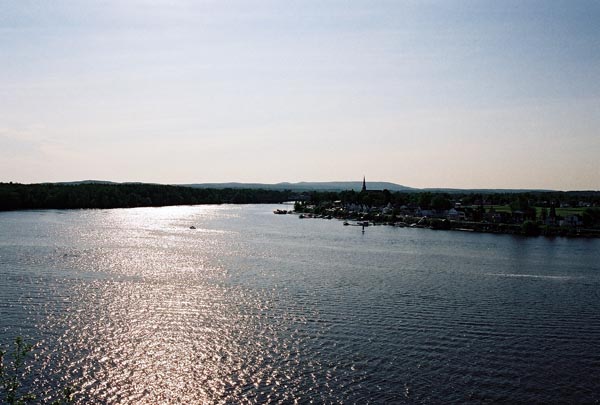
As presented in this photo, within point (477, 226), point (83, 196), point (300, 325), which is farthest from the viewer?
point (83, 196)

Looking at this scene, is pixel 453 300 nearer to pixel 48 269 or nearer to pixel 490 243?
pixel 48 269

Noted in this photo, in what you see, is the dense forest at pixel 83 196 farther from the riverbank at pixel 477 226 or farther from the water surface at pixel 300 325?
the water surface at pixel 300 325

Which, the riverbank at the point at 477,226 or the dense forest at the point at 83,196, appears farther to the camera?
the dense forest at the point at 83,196

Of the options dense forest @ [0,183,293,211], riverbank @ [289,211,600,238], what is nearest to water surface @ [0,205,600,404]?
riverbank @ [289,211,600,238]

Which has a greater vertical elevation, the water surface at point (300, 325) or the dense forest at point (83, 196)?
the dense forest at point (83, 196)

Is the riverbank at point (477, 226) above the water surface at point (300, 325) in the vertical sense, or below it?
above

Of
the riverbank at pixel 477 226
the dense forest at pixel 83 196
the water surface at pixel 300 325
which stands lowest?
the water surface at pixel 300 325

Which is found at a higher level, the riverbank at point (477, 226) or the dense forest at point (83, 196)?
the dense forest at point (83, 196)

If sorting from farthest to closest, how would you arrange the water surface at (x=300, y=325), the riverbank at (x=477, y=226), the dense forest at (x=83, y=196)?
the dense forest at (x=83, y=196), the riverbank at (x=477, y=226), the water surface at (x=300, y=325)

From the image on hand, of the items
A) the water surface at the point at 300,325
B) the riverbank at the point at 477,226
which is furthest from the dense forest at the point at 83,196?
the water surface at the point at 300,325

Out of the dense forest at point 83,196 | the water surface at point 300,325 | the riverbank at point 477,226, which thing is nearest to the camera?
the water surface at point 300,325

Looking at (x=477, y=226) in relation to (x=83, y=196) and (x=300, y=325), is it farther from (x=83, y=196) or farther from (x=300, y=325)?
(x=83, y=196)

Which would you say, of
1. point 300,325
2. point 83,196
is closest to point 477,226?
point 300,325
